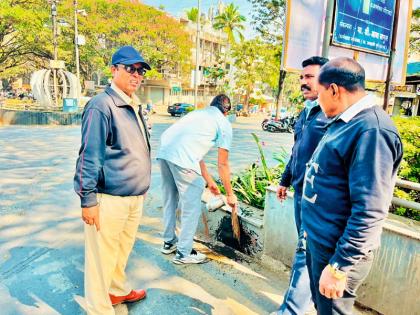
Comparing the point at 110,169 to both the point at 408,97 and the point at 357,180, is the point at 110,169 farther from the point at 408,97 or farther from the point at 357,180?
the point at 408,97

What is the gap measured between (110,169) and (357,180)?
1.49m

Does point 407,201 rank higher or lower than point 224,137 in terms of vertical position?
lower

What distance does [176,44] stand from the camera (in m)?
34.5

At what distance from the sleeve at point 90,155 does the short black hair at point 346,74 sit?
4.41 ft

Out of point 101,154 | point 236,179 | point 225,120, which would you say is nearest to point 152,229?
point 236,179

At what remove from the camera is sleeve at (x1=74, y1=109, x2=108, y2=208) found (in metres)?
2.02

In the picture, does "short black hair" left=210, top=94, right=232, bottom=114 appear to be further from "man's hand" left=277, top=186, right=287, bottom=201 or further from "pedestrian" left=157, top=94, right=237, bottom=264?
"man's hand" left=277, top=186, right=287, bottom=201

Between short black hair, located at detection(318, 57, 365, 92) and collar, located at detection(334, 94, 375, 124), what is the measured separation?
0.06 metres

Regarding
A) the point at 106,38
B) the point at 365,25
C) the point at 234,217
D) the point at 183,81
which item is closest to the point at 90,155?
the point at 234,217

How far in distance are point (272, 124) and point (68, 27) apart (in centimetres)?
1972

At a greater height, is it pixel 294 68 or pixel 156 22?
pixel 156 22

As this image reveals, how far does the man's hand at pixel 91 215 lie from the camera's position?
204 centimetres

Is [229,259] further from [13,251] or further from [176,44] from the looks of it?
[176,44]

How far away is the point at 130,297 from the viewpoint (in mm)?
2584
